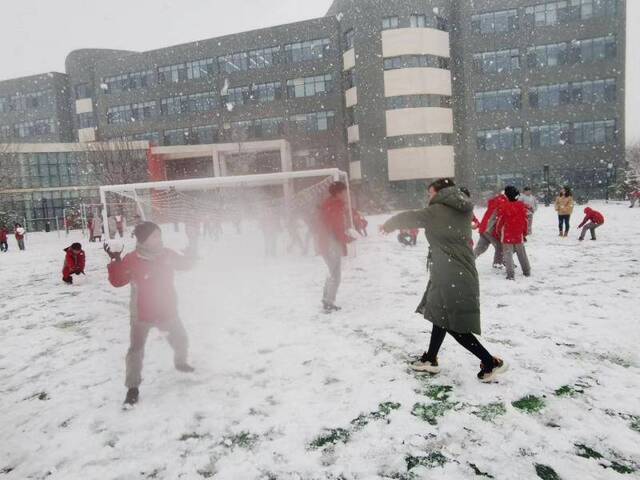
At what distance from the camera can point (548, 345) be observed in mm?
4637

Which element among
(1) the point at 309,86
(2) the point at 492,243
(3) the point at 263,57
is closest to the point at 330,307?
(2) the point at 492,243

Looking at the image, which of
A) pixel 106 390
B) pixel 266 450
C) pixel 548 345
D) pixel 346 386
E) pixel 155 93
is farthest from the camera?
pixel 155 93

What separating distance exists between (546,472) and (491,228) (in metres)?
6.30

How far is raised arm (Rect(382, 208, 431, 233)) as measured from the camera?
12.5ft

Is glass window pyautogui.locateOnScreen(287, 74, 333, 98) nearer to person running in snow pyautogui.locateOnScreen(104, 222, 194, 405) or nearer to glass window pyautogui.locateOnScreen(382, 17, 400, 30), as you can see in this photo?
glass window pyautogui.locateOnScreen(382, 17, 400, 30)

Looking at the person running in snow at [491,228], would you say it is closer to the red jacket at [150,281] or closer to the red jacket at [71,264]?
the red jacket at [150,281]

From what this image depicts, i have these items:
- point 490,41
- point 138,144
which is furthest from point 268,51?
point 490,41

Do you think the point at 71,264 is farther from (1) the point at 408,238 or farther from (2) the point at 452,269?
(2) the point at 452,269

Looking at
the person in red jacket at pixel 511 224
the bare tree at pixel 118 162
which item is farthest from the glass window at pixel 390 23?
the person in red jacket at pixel 511 224

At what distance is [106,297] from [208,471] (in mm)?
6864

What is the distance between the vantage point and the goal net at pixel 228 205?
13.1 m

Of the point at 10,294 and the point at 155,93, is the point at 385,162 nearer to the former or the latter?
the point at 155,93

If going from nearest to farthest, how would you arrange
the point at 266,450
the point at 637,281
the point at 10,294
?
the point at 266,450
the point at 637,281
the point at 10,294

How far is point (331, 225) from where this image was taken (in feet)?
20.6
